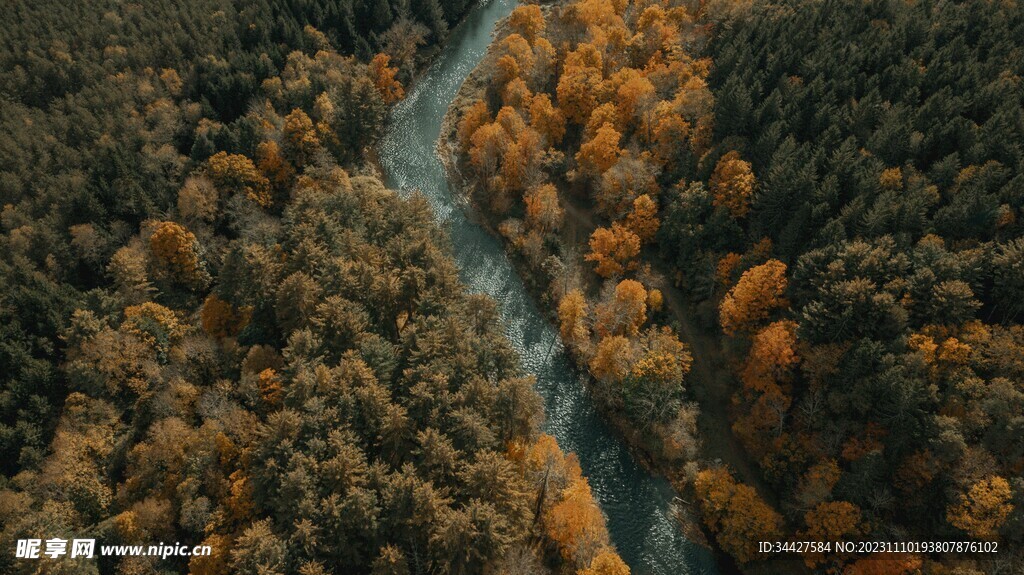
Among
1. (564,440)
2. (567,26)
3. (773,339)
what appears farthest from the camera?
(567,26)

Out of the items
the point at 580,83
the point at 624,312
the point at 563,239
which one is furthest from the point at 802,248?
the point at 580,83

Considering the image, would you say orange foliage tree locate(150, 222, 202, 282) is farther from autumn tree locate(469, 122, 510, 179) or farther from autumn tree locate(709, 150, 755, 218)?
autumn tree locate(709, 150, 755, 218)

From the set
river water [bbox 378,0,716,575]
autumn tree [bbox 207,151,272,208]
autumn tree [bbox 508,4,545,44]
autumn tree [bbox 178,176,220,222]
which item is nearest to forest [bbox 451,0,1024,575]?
river water [bbox 378,0,716,575]

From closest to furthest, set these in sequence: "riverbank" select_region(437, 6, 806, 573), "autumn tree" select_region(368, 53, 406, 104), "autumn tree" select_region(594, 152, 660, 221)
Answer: "riverbank" select_region(437, 6, 806, 573), "autumn tree" select_region(594, 152, 660, 221), "autumn tree" select_region(368, 53, 406, 104)

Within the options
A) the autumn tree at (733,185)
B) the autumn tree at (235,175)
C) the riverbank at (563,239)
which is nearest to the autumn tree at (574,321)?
the riverbank at (563,239)

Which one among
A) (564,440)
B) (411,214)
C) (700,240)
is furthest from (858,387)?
(411,214)

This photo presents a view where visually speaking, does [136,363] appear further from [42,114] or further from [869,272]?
[869,272]
